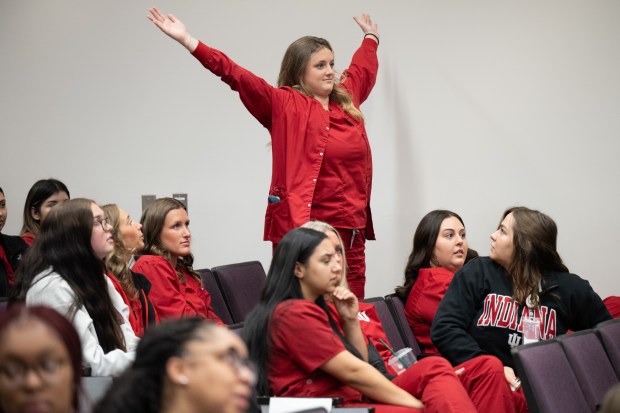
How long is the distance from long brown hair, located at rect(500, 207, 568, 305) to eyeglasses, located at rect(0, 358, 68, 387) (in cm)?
241

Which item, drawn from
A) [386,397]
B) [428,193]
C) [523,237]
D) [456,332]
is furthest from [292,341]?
[428,193]

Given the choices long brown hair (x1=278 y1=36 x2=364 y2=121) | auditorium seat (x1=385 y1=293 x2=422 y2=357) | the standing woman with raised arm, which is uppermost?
long brown hair (x1=278 y1=36 x2=364 y2=121)

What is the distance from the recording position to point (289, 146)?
4.05 metres

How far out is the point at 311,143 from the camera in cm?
404

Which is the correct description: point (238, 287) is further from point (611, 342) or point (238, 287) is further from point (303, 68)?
point (611, 342)

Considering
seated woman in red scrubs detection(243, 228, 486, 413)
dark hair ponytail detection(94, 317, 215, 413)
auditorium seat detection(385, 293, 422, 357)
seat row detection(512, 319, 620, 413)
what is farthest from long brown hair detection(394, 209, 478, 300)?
dark hair ponytail detection(94, 317, 215, 413)

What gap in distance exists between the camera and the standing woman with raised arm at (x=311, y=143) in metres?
4.01

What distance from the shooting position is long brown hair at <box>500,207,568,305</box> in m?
Result: 3.63

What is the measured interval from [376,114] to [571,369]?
254 centimetres

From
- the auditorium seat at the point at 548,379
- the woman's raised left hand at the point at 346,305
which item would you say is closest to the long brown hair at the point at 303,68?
the woman's raised left hand at the point at 346,305

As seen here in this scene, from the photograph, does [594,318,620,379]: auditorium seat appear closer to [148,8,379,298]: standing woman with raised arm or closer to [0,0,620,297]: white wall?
[148,8,379,298]: standing woman with raised arm

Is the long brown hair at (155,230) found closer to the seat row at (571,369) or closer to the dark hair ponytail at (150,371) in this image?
the seat row at (571,369)

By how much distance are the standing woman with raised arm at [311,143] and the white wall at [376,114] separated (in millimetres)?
1036

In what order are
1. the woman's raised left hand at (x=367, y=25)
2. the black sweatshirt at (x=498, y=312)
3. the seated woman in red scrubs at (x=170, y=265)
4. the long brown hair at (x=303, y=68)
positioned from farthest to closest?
the woman's raised left hand at (x=367, y=25)
the long brown hair at (x=303, y=68)
the seated woman in red scrubs at (x=170, y=265)
the black sweatshirt at (x=498, y=312)
